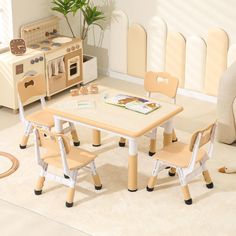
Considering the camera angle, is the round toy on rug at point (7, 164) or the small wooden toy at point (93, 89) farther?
the small wooden toy at point (93, 89)

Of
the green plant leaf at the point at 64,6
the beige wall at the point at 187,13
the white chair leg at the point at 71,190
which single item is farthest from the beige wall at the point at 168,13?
the white chair leg at the point at 71,190

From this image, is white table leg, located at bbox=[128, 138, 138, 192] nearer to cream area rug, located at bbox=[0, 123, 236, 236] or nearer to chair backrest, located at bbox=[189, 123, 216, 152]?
cream area rug, located at bbox=[0, 123, 236, 236]

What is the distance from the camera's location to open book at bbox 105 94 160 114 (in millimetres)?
5952

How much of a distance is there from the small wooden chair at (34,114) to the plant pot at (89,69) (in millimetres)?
1882

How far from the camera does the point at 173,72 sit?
26.7 ft

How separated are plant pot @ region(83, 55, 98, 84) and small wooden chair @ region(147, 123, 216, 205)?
2952mm

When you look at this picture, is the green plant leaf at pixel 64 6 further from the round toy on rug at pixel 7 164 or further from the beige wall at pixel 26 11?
the round toy on rug at pixel 7 164

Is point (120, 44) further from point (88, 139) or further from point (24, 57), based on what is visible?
point (88, 139)

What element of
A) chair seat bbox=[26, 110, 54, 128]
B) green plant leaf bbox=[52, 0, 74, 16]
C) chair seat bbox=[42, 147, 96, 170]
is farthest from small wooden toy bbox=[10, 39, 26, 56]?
chair seat bbox=[42, 147, 96, 170]

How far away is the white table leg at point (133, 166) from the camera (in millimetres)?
5609

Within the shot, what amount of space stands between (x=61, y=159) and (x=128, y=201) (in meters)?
0.72

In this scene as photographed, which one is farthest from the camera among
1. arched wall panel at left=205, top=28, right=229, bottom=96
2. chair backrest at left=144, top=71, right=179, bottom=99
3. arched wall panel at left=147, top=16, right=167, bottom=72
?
arched wall panel at left=147, top=16, right=167, bottom=72

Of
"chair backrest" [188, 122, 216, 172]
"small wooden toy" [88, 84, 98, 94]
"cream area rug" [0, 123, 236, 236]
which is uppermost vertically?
"small wooden toy" [88, 84, 98, 94]

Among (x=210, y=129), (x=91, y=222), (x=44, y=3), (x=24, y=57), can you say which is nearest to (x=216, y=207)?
(x=210, y=129)
